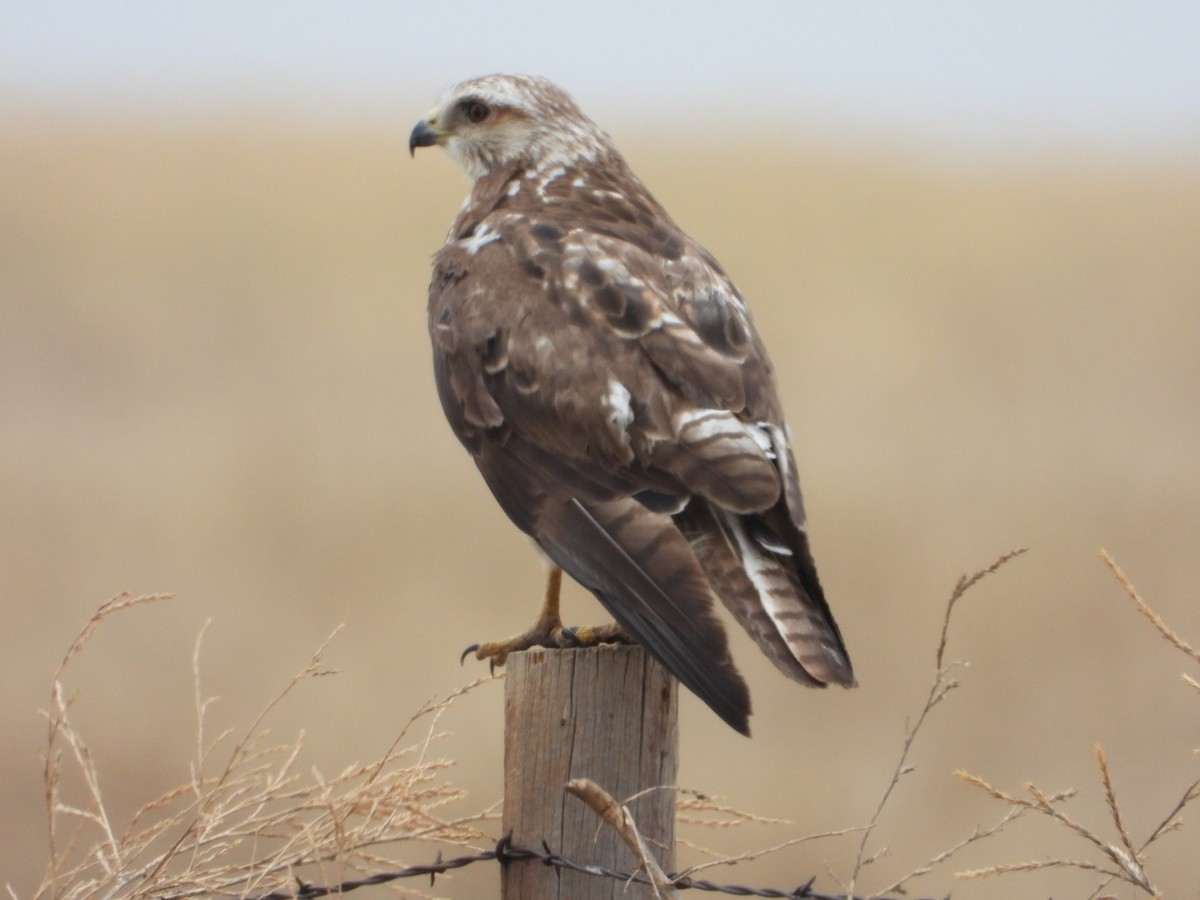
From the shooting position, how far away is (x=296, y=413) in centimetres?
1195

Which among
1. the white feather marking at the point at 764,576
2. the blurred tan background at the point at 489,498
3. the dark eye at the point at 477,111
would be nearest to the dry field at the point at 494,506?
the blurred tan background at the point at 489,498

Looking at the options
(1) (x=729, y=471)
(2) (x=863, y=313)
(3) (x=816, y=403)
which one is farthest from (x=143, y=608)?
(2) (x=863, y=313)

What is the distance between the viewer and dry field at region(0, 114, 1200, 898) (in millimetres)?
8266

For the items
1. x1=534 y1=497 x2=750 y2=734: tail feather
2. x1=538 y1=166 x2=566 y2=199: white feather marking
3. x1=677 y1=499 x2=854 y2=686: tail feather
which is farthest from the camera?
x1=538 y1=166 x2=566 y2=199: white feather marking

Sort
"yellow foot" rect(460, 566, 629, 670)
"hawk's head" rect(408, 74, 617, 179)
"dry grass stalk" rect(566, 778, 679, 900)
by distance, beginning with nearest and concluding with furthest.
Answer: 1. "dry grass stalk" rect(566, 778, 679, 900)
2. "yellow foot" rect(460, 566, 629, 670)
3. "hawk's head" rect(408, 74, 617, 179)

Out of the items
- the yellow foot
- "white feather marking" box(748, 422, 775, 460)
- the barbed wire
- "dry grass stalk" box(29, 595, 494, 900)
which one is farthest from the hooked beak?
the barbed wire

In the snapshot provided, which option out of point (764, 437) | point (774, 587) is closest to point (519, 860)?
point (774, 587)

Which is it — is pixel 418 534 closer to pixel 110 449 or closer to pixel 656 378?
pixel 110 449

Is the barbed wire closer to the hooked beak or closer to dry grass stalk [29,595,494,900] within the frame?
dry grass stalk [29,595,494,900]

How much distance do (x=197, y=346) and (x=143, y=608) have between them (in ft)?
15.1

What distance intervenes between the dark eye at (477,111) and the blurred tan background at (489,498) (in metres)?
2.59

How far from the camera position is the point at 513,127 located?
5.05m

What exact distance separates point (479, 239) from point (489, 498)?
6.39 meters

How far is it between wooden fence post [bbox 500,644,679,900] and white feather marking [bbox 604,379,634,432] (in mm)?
624
